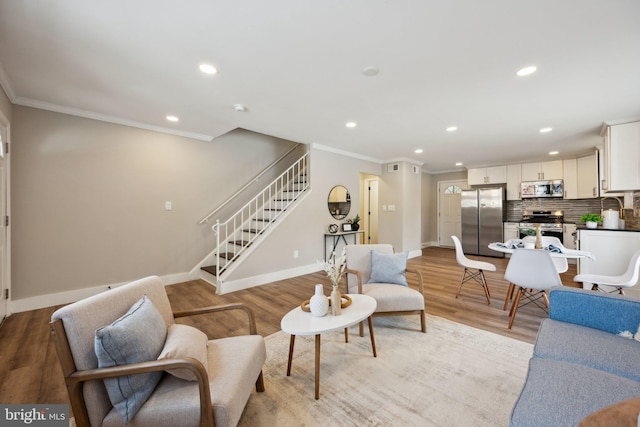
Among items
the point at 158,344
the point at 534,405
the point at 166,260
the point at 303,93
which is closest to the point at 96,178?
the point at 166,260

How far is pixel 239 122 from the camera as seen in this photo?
12.4 ft

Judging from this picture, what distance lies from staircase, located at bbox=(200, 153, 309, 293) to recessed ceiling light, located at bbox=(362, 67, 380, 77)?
2.55 metres

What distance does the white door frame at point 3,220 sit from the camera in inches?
110

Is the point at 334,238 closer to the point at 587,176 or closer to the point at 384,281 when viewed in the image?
the point at 384,281

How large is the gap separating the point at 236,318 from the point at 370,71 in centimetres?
283

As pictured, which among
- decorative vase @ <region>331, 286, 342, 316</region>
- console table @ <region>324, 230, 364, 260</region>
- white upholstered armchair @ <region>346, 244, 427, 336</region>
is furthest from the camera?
console table @ <region>324, 230, 364, 260</region>

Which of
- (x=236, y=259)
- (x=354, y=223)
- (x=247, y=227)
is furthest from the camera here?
(x=354, y=223)

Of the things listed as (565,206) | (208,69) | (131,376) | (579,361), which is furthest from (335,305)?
(565,206)

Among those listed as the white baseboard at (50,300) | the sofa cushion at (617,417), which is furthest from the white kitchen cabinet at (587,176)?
the white baseboard at (50,300)

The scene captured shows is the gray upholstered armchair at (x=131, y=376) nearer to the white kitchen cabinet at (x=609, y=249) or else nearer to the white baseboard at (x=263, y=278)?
the white baseboard at (x=263, y=278)

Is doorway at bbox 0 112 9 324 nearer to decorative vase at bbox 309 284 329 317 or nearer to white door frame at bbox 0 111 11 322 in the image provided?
white door frame at bbox 0 111 11 322

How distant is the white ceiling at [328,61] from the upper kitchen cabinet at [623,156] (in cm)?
19

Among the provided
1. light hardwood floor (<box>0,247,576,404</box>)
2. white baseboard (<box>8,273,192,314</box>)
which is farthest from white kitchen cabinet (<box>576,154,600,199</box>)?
white baseboard (<box>8,273,192,314</box>)

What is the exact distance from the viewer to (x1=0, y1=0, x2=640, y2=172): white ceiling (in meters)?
1.66
